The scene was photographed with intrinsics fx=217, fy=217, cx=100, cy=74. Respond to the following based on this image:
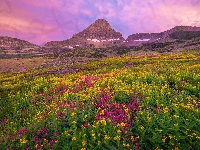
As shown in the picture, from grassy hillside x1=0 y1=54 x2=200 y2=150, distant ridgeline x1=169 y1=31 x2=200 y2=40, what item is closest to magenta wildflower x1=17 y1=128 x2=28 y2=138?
grassy hillside x1=0 y1=54 x2=200 y2=150

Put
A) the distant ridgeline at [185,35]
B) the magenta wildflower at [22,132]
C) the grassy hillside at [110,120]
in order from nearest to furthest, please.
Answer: the grassy hillside at [110,120] < the magenta wildflower at [22,132] < the distant ridgeline at [185,35]

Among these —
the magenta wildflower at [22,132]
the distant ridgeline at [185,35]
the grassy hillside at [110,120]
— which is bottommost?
the magenta wildflower at [22,132]

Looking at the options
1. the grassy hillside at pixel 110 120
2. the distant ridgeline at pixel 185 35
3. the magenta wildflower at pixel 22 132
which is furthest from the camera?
the distant ridgeline at pixel 185 35

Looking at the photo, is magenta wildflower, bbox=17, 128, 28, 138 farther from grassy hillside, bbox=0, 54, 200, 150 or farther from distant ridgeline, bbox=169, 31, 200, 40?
distant ridgeline, bbox=169, 31, 200, 40

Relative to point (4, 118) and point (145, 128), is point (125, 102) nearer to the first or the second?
point (145, 128)

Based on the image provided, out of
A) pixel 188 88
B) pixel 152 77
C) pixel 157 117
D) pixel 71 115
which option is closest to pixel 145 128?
pixel 157 117

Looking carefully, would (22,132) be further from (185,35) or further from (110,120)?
(185,35)

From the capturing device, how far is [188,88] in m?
12.2

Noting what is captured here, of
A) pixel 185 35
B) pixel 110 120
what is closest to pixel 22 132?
pixel 110 120

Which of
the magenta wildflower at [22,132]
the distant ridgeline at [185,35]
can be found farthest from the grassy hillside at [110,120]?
the distant ridgeline at [185,35]

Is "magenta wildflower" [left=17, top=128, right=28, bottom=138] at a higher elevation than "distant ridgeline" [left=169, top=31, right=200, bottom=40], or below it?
below

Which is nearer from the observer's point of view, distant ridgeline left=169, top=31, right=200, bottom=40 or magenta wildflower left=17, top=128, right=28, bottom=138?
magenta wildflower left=17, top=128, right=28, bottom=138

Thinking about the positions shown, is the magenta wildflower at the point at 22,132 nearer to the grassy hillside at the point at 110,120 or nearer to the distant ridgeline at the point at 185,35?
the grassy hillside at the point at 110,120

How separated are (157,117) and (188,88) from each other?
14.7ft
